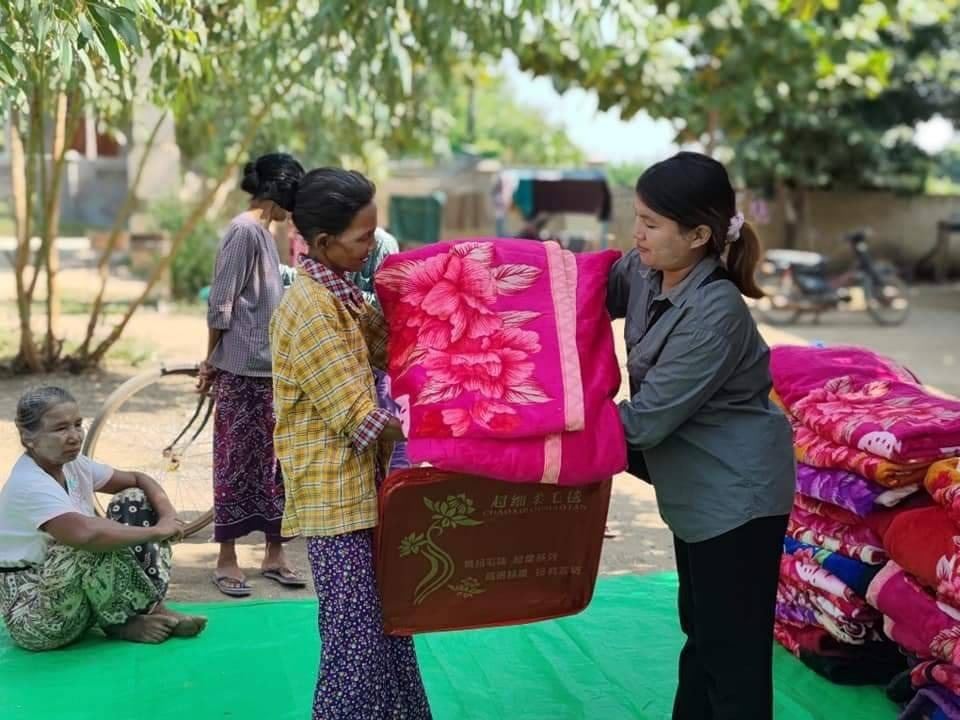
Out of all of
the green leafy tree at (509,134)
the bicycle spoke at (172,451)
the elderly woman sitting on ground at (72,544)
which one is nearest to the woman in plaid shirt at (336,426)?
the elderly woman sitting on ground at (72,544)

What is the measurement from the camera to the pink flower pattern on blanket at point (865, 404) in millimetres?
3475

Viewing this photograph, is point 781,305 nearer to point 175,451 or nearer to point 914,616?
point 175,451

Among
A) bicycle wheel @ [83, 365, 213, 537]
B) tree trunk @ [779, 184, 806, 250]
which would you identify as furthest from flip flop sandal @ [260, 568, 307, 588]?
tree trunk @ [779, 184, 806, 250]

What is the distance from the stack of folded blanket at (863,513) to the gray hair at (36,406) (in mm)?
2199

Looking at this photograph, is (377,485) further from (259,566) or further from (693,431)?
(259,566)

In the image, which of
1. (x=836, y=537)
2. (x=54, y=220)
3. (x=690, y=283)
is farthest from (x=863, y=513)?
(x=54, y=220)

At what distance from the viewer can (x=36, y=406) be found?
3.64 m

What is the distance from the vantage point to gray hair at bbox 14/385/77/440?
11.9 feet

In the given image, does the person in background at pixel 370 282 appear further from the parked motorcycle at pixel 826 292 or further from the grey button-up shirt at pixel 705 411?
the parked motorcycle at pixel 826 292

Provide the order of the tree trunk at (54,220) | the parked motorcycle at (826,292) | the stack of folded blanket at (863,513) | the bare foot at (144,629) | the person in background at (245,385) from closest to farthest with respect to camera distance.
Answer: the stack of folded blanket at (863,513) < the bare foot at (144,629) < the person in background at (245,385) < the tree trunk at (54,220) < the parked motorcycle at (826,292)

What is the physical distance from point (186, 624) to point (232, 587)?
0.48 m

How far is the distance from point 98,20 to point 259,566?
218cm

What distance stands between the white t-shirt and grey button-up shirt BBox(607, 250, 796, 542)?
178 centimetres

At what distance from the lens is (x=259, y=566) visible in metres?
4.81
